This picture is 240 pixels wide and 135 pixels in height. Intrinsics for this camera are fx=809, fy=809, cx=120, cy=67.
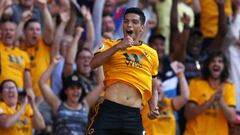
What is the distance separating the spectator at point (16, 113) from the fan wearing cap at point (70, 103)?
308mm

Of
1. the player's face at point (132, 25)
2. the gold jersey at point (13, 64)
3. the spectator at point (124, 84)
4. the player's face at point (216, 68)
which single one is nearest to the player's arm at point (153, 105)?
the spectator at point (124, 84)

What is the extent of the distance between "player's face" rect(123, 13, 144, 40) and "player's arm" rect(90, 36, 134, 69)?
0.87 feet

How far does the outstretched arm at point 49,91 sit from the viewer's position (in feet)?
39.3

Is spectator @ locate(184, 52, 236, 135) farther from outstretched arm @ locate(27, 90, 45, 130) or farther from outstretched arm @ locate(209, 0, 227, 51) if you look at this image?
outstretched arm @ locate(27, 90, 45, 130)

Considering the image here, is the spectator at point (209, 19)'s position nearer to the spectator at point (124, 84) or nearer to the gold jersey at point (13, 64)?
the gold jersey at point (13, 64)

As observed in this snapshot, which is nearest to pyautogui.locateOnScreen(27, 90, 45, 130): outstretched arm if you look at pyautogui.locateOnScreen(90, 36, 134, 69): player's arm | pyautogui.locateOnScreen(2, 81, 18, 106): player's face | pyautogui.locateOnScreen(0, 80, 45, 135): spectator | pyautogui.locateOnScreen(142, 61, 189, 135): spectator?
pyautogui.locateOnScreen(0, 80, 45, 135): spectator

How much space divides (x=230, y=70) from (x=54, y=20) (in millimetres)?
3123

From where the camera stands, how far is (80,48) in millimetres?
13578

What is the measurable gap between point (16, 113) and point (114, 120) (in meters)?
2.69

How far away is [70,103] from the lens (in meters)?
12.0

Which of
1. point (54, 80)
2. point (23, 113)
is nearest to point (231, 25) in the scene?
point (54, 80)

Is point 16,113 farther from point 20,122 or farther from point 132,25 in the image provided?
point 132,25

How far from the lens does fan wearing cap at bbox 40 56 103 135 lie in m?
11.8

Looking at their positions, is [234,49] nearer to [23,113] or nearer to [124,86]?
[23,113]
